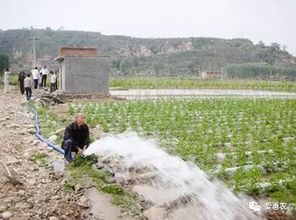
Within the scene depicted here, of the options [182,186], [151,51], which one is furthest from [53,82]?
[151,51]

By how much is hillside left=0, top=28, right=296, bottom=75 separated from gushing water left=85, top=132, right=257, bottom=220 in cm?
7503

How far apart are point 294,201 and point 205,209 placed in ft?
5.63

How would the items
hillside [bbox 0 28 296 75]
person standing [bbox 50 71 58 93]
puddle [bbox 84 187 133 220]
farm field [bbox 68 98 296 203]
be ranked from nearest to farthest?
puddle [bbox 84 187 133 220] < farm field [bbox 68 98 296 203] < person standing [bbox 50 71 58 93] < hillside [bbox 0 28 296 75]

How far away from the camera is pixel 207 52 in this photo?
10088 centimetres

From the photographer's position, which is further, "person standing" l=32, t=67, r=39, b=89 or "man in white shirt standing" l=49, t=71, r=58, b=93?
"person standing" l=32, t=67, r=39, b=89

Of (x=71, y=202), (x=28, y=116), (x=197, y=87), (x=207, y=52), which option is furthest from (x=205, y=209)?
(x=207, y=52)

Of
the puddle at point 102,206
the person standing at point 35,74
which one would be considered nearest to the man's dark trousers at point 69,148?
the puddle at point 102,206

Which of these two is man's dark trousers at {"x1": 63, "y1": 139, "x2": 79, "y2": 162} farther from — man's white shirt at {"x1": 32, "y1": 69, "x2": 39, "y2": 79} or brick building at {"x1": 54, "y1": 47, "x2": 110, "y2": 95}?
man's white shirt at {"x1": 32, "y1": 69, "x2": 39, "y2": 79}

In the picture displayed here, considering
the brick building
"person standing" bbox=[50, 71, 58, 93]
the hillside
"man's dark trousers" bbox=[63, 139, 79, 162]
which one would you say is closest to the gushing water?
"man's dark trousers" bbox=[63, 139, 79, 162]

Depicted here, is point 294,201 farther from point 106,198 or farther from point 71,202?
point 71,202

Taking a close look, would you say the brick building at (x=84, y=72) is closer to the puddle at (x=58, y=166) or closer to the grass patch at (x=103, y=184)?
the puddle at (x=58, y=166)

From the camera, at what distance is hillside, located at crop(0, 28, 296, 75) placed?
94.2 metres

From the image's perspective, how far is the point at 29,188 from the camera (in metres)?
8.29

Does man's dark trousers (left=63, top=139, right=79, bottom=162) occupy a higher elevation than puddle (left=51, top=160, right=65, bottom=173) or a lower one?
higher
